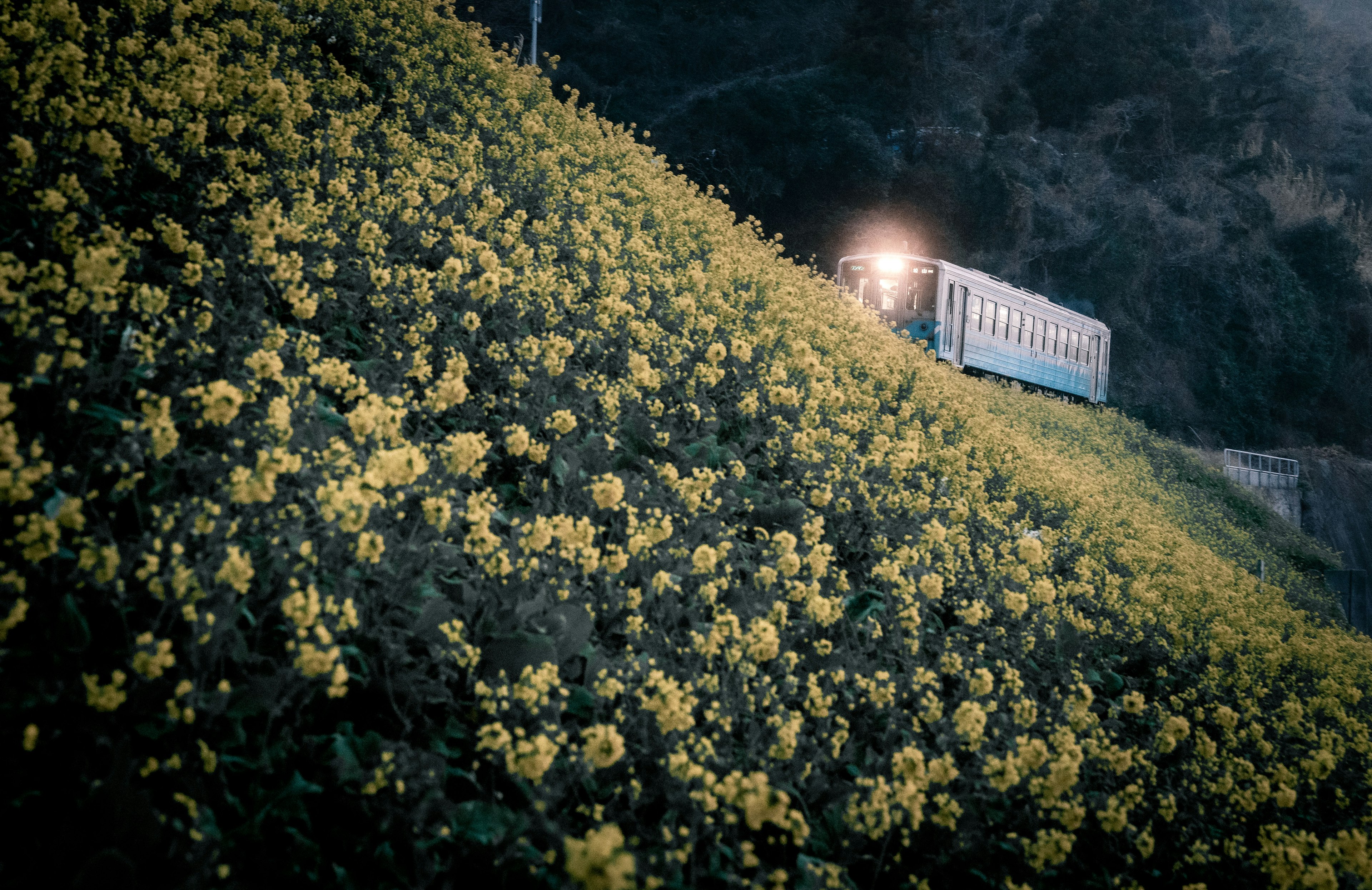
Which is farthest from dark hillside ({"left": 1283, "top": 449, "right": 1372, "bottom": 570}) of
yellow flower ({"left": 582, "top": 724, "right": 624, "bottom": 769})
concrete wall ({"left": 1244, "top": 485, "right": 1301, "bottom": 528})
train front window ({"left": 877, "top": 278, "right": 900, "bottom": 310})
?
yellow flower ({"left": 582, "top": 724, "right": 624, "bottom": 769})

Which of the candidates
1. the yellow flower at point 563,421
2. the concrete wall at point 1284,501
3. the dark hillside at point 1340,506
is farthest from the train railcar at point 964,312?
the yellow flower at point 563,421

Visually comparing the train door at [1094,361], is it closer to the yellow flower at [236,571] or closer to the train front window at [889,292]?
the train front window at [889,292]

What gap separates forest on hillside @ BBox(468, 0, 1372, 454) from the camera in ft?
95.6

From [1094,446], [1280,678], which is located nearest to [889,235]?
[1094,446]

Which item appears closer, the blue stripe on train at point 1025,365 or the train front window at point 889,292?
the train front window at point 889,292

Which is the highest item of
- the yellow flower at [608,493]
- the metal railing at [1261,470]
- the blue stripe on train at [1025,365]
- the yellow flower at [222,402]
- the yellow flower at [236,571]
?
the blue stripe on train at [1025,365]

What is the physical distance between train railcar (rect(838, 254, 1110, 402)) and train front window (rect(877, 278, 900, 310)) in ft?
0.06

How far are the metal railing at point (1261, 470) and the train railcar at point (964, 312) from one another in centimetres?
788

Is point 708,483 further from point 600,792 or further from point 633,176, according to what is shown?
point 633,176

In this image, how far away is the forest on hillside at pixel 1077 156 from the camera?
29.1m

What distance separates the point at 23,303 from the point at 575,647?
2519 mm

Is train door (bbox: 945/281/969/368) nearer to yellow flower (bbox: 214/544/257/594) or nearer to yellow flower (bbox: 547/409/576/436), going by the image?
yellow flower (bbox: 547/409/576/436)

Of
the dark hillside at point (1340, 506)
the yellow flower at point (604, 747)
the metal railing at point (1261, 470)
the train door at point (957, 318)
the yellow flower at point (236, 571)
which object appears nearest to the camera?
the yellow flower at point (236, 571)

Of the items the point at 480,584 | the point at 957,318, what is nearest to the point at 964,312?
the point at 957,318
